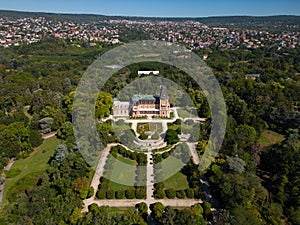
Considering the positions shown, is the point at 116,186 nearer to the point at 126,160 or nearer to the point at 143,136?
the point at 126,160

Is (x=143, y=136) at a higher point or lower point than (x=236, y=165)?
lower

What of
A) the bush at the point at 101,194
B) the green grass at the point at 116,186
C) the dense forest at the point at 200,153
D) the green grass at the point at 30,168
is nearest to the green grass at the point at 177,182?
the dense forest at the point at 200,153

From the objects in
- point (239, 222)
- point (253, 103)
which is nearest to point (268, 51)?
point (253, 103)

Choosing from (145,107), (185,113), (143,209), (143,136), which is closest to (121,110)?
(145,107)

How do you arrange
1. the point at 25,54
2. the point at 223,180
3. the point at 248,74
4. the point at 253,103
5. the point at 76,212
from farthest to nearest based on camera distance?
the point at 25,54
the point at 248,74
the point at 253,103
the point at 223,180
the point at 76,212

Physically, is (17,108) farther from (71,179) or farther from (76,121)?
(71,179)

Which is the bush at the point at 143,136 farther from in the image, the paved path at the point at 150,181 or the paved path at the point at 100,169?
the paved path at the point at 100,169

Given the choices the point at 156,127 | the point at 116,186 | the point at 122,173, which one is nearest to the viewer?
the point at 116,186

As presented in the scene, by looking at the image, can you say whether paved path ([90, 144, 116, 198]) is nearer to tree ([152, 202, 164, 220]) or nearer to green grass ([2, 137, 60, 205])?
green grass ([2, 137, 60, 205])
